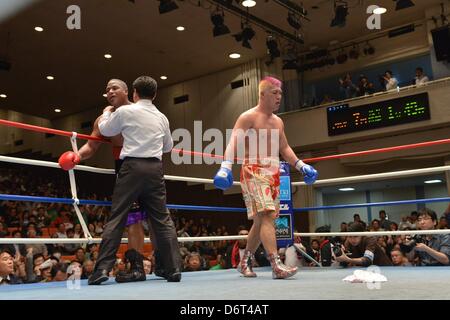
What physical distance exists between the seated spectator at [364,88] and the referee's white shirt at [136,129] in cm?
751

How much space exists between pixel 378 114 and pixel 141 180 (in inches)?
284

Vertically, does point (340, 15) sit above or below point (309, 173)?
above

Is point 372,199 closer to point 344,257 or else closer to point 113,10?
point 113,10

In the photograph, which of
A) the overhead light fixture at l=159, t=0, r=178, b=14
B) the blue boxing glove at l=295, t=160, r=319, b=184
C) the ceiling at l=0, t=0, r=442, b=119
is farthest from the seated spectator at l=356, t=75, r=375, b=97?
the blue boxing glove at l=295, t=160, r=319, b=184

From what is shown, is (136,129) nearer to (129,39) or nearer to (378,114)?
(129,39)

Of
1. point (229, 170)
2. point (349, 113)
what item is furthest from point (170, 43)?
point (229, 170)

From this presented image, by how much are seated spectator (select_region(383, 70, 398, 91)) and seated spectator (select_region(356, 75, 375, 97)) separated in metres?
0.29

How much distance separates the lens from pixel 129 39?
28.8 ft

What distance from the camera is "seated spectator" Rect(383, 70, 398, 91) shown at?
8797mm

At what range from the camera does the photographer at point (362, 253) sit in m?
3.21

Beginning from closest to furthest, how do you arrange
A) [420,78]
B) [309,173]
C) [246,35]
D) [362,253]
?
[309,173] → [362,253] → [246,35] → [420,78]

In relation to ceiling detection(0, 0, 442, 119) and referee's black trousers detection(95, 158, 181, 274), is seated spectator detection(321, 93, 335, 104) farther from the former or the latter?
referee's black trousers detection(95, 158, 181, 274)

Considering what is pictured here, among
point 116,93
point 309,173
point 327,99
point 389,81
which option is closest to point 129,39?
point 327,99

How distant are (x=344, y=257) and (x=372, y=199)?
885cm
